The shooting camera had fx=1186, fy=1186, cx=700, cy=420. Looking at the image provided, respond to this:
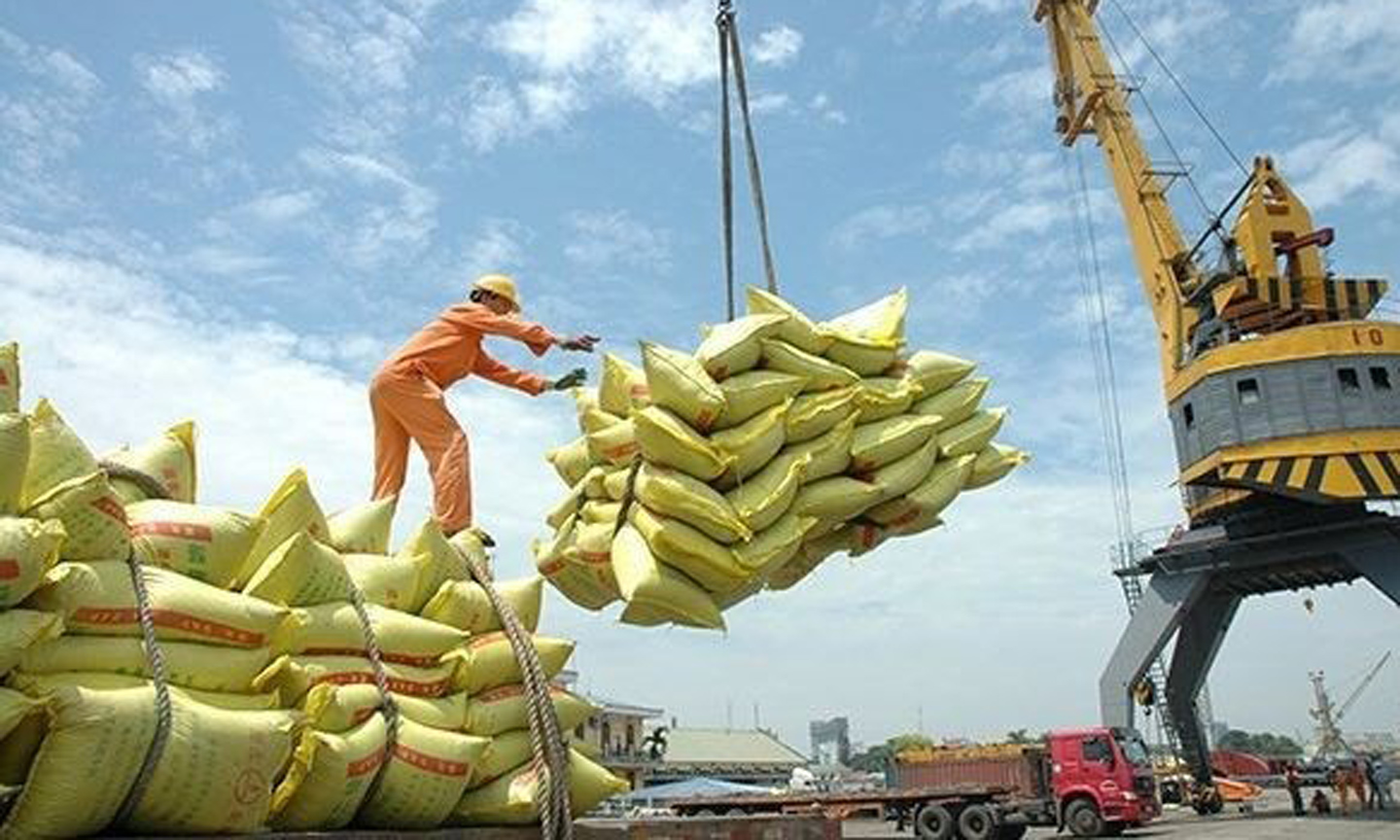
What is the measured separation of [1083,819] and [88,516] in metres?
22.1

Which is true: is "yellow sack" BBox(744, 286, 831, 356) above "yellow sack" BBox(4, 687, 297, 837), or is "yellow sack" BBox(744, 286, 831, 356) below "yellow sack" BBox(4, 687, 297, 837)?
above

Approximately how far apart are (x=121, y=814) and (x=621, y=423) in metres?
Result: 2.42

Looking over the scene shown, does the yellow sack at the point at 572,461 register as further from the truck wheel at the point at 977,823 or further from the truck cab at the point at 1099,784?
→ the truck cab at the point at 1099,784

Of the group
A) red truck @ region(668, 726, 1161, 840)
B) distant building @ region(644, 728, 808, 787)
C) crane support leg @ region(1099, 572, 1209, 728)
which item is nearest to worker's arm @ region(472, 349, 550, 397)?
red truck @ region(668, 726, 1161, 840)

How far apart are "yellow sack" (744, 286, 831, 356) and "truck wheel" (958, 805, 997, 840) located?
18336 millimetres

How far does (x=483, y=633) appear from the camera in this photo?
356 centimetres

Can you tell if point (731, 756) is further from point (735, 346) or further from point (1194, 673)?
point (735, 346)

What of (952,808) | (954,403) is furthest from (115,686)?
(952,808)

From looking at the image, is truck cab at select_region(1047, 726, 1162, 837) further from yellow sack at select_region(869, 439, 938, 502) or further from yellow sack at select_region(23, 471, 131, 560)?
yellow sack at select_region(23, 471, 131, 560)

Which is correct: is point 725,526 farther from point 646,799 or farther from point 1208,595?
point 1208,595

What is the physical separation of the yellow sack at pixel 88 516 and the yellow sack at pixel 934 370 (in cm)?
312

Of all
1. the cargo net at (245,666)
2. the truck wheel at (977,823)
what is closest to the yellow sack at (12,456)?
the cargo net at (245,666)

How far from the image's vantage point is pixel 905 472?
15.2 feet

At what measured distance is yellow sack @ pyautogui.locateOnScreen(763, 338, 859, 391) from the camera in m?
4.51
